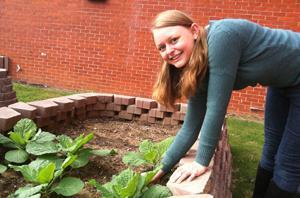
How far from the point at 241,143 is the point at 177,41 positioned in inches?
132

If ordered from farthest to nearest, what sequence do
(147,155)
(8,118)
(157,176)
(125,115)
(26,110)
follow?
(125,115) < (26,110) < (8,118) < (147,155) < (157,176)

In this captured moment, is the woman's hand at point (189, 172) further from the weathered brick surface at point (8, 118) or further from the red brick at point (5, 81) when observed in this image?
the red brick at point (5, 81)

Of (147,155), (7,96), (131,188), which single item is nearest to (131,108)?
(7,96)

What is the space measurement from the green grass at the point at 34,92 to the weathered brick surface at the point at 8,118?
348 centimetres

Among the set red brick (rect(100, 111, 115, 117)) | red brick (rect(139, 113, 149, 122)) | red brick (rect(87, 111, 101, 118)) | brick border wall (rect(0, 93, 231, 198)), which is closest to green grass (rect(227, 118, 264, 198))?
brick border wall (rect(0, 93, 231, 198))

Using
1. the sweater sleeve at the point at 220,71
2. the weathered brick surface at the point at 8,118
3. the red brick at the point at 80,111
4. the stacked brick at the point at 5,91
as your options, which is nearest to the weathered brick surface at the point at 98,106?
A: the red brick at the point at 80,111

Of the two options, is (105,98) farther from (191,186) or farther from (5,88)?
(191,186)

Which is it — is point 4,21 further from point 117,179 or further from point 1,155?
point 117,179

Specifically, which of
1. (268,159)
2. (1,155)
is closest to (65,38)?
(1,155)

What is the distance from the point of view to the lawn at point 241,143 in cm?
380

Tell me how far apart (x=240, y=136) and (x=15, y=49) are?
495cm

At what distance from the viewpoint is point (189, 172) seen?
2125 mm

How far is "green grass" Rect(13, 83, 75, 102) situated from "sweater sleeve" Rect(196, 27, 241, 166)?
4.77 m

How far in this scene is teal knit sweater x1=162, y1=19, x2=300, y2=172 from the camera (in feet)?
6.44
